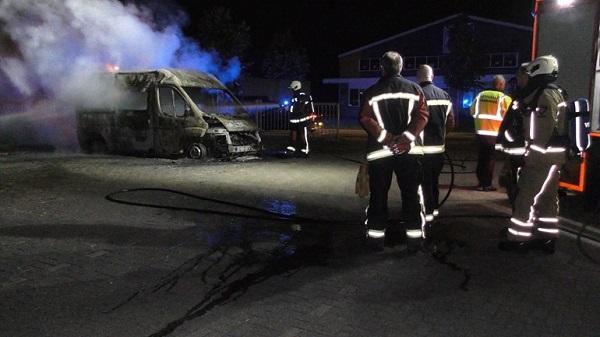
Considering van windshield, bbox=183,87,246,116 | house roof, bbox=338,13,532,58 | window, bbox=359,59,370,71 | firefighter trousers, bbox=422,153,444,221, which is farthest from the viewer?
window, bbox=359,59,370,71

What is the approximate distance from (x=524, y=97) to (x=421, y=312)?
2730 mm

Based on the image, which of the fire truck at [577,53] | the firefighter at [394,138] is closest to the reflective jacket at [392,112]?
the firefighter at [394,138]

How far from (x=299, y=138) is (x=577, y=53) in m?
7.04

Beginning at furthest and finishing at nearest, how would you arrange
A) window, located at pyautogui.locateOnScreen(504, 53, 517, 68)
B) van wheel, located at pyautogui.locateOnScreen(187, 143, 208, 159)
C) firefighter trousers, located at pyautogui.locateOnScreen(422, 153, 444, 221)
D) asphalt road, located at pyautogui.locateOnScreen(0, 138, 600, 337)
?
window, located at pyautogui.locateOnScreen(504, 53, 517, 68) → van wheel, located at pyautogui.locateOnScreen(187, 143, 208, 159) → firefighter trousers, located at pyautogui.locateOnScreen(422, 153, 444, 221) → asphalt road, located at pyautogui.locateOnScreen(0, 138, 600, 337)

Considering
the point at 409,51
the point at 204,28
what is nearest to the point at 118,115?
the point at 204,28

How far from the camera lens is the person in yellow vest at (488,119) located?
8.57m

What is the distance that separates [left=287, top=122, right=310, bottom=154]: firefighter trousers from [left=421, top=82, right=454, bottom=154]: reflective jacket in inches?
276

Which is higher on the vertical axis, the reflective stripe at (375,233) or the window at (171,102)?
the window at (171,102)

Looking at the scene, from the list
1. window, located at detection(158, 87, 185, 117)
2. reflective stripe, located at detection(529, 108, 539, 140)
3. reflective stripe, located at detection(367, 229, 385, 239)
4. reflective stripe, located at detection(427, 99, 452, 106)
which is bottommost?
reflective stripe, located at detection(367, 229, 385, 239)

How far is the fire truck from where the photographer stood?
732 cm

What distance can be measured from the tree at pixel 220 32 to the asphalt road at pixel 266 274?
88.3 ft

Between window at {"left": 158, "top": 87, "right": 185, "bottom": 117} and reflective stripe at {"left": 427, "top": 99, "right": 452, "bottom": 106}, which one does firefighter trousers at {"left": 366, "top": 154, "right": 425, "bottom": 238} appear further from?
window at {"left": 158, "top": 87, "right": 185, "bottom": 117}

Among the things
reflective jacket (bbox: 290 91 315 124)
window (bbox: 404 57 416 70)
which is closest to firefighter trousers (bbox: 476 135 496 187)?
reflective jacket (bbox: 290 91 315 124)

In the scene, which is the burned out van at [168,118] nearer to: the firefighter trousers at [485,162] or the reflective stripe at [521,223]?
the firefighter trousers at [485,162]
